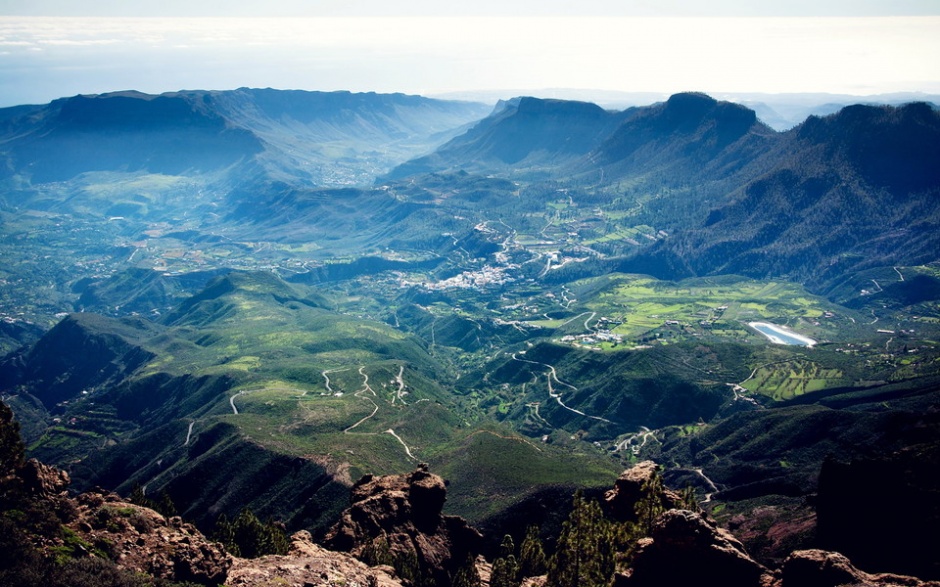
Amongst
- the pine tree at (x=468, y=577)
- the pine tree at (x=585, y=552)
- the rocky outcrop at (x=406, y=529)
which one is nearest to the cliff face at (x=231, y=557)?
the pine tree at (x=585, y=552)

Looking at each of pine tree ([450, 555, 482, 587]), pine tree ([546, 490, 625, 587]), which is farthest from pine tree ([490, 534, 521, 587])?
pine tree ([546, 490, 625, 587])

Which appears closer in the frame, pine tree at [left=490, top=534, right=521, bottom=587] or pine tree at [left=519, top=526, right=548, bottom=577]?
pine tree at [left=490, top=534, right=521, bottom=587]

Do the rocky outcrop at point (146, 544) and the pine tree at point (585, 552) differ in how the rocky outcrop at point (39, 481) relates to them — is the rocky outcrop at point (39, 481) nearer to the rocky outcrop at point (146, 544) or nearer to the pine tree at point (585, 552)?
the rocky outcrop at point (146, 544)

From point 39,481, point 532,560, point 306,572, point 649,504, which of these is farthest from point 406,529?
point 39,481

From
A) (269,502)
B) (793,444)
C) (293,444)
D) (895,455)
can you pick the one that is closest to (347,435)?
(293,444)

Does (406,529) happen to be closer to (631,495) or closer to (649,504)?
(631,495)

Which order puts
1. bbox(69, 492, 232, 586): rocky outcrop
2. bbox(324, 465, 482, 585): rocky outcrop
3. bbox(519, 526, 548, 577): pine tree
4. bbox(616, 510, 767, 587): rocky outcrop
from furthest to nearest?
bbox(519, 526, 548, 577): pine tree → bbox(324, 465, 482, 585): rocky outcrop → bbox(69, 492, 232, 586): rocky outcrop → bbox(616, 510, 767, 587): rocky outcrop

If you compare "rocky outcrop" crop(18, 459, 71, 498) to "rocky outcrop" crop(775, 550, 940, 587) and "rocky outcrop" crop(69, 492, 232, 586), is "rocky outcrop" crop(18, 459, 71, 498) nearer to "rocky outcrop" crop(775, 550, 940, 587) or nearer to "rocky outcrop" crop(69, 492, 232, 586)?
"rocky outcrop" crop(69, 492, 232, 586)

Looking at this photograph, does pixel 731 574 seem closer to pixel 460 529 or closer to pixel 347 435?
pixel 460 529
